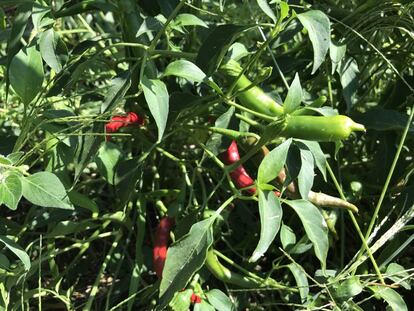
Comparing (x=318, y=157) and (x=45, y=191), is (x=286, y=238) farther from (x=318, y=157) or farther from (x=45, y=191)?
(x=45, y=191)

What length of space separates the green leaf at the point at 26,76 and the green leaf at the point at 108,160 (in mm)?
178

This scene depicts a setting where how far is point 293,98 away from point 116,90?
28cm

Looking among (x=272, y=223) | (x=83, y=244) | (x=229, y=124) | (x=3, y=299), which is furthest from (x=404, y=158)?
(x=3, y=299)

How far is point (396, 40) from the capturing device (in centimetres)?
142

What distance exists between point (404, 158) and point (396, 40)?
246mm

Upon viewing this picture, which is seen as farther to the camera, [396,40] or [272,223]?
[396,40]

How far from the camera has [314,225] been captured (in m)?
1.04

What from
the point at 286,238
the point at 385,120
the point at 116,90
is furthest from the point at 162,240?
the point at 385,120

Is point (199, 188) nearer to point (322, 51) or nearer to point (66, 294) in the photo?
point (66, 294)

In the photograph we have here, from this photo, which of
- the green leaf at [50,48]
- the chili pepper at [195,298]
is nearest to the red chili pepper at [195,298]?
the chili pepper at [195,298]

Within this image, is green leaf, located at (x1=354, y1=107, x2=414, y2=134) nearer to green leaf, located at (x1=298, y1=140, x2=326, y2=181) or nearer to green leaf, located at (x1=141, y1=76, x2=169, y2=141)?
green leaf, located at (x1=298, y1=140, x2=326, y2=181)

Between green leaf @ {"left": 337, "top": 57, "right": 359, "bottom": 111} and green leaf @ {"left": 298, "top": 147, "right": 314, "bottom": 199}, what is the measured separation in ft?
0.84

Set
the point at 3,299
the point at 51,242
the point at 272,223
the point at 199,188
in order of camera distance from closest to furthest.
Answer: the point at 272,223, the point at 3,299, the point at 51,242, the point at 199,188

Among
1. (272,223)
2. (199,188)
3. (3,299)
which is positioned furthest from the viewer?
(199,188)
